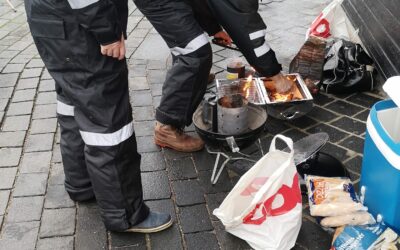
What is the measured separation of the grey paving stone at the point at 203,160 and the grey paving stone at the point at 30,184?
1.28 m

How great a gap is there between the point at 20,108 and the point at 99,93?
2.59 m

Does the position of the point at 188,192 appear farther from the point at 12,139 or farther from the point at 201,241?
the point at 12,139

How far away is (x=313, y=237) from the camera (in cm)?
301

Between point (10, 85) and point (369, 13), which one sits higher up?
point (369, 13)

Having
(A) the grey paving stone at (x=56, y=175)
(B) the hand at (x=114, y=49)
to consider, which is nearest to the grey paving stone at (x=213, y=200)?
(A) the grey paving stone at (x=56, y=175)

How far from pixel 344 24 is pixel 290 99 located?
1981mm

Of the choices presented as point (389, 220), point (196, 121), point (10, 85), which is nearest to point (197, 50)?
point (196, 121)

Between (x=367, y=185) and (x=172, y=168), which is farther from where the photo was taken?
(x=172, y=168)

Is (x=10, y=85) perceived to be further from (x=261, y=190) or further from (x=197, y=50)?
(x=261, y=190)

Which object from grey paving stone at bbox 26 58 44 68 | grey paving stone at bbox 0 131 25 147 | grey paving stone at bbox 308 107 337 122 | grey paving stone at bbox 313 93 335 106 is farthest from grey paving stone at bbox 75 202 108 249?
grey paving stone at bbox 26 58 44 68

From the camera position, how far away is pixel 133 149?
2.90 m

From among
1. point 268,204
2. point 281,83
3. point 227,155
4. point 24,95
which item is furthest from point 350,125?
point 24,95

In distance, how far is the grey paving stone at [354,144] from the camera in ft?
12.7

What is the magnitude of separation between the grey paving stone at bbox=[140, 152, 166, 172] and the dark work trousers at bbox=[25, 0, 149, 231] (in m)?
0.70
